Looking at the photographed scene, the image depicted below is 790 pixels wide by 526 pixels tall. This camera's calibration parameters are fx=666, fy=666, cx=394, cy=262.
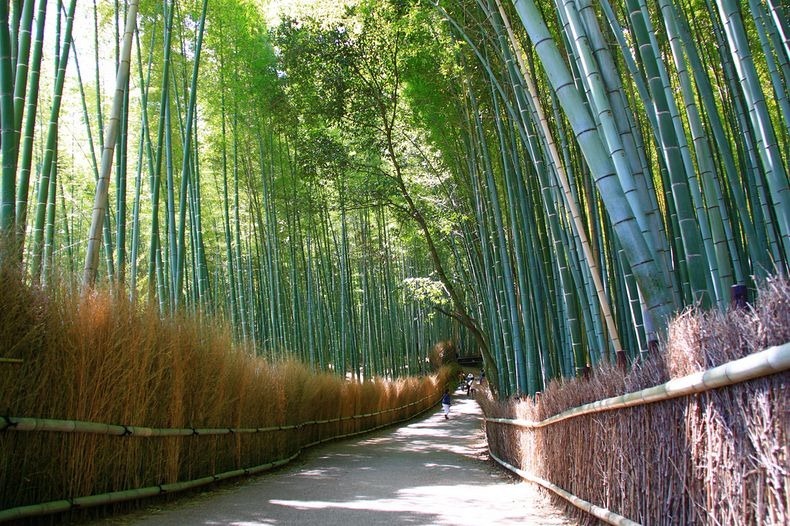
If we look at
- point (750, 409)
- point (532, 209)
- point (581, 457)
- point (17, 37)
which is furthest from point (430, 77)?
point (750, 409)

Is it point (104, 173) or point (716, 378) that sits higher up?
point (104, 173)

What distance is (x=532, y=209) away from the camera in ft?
19.2

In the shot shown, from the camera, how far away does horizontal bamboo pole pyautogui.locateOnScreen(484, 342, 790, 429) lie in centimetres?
143

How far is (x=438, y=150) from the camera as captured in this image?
397 inches

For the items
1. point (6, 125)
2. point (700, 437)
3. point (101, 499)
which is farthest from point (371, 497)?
point (6, 125)

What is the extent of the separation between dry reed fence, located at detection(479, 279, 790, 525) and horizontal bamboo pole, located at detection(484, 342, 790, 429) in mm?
25

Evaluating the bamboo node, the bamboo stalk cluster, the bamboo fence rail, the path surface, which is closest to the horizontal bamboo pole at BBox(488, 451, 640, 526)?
the bamboo fence rail

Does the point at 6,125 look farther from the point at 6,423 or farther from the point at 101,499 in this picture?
the point at 101,499

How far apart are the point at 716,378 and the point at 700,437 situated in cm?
27

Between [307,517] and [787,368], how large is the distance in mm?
2764

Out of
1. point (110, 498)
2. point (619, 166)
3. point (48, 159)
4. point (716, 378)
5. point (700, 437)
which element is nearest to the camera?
point (716, 378)

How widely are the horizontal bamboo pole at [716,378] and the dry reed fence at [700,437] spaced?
0.08 feet

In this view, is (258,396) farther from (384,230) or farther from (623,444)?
(384,230)

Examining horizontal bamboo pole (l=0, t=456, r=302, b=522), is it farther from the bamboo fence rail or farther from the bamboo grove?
the bamboo fence rail
